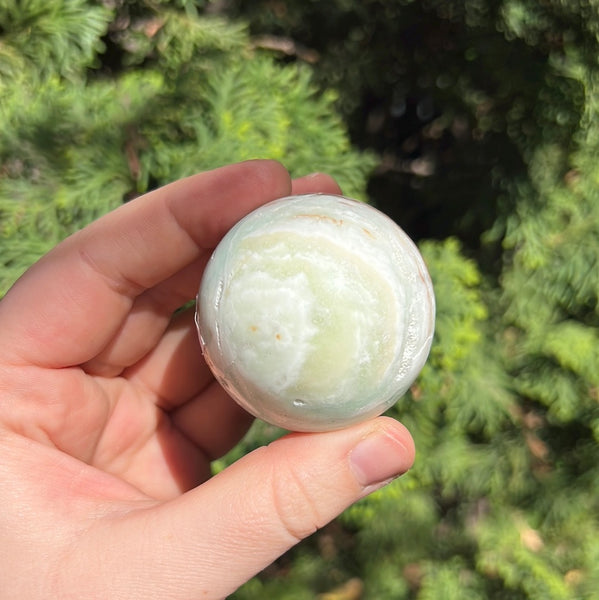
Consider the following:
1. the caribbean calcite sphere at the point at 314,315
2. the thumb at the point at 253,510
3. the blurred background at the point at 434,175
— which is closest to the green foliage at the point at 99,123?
the blurred background at the point at 434,175

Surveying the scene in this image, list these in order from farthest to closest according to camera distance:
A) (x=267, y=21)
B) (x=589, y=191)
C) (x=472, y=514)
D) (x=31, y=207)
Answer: (x=472, y=514)
(x=267, y=21)
(x=589, y=191)
(x=31, y=207)

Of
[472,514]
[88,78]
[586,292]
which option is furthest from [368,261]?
[472,514]

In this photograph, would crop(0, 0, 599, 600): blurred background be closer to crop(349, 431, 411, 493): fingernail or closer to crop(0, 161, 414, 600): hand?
crop(0, 161, 414, 600): hand

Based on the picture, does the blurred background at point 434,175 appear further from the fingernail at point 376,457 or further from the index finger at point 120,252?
the fingernail at point 376,457

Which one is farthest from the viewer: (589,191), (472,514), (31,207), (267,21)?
(472,514)

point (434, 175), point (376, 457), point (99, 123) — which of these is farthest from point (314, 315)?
point (434, 175)

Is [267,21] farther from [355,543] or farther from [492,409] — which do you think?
[355,543]

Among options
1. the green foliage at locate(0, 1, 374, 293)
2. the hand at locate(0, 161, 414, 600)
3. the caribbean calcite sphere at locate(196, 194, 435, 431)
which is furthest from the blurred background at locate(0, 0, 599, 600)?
the caribbean calcite sphere at locate(196, 194, 435, 431)
